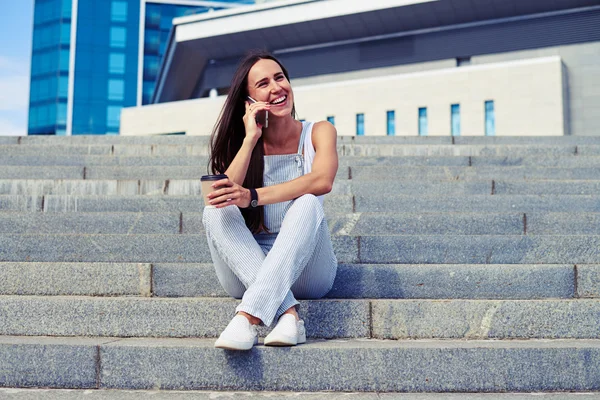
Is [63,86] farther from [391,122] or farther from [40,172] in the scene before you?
[40,172]

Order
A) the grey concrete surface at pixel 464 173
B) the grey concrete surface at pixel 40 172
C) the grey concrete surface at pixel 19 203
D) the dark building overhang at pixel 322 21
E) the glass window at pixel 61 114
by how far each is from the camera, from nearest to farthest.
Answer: the grey concrete surface at pixel 19 203, the grey concrete surface at pixel 464 173, the grey concrete surface at pixel 40 172, the dark building overhang at pixel 322 21, the glass window at pixel 61 114

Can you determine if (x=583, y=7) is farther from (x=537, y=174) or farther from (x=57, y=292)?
(x=57, y=292)

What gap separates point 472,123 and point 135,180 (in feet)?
47.2

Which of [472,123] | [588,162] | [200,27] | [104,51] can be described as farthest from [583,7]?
[104,51]

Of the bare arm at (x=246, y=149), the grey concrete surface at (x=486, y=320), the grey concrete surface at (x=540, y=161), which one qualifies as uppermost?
the grey concrete surface at (x=540, y=161)

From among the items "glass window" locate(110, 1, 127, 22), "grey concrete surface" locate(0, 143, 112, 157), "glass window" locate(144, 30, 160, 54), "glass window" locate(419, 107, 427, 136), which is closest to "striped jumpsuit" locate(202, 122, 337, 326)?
"grey concrete surface" locate(0, 143, 112, 157)

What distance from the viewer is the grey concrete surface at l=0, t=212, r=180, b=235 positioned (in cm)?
419

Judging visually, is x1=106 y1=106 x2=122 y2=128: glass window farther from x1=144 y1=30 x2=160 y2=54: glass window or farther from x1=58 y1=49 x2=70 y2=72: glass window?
x1=144 y1=30 x2=160 y2=54: glass window

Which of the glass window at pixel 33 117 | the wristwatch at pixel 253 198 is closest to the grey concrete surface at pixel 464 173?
the wristwatch at pixel 253 198

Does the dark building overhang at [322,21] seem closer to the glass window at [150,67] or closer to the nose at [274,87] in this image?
the nose at [274,87]

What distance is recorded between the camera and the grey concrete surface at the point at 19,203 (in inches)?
189

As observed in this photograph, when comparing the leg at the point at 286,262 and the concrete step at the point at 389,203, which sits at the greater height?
the concrete step at the point at 389,203

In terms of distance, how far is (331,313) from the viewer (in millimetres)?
2896

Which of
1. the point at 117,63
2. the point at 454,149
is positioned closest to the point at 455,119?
the point at 454,149
